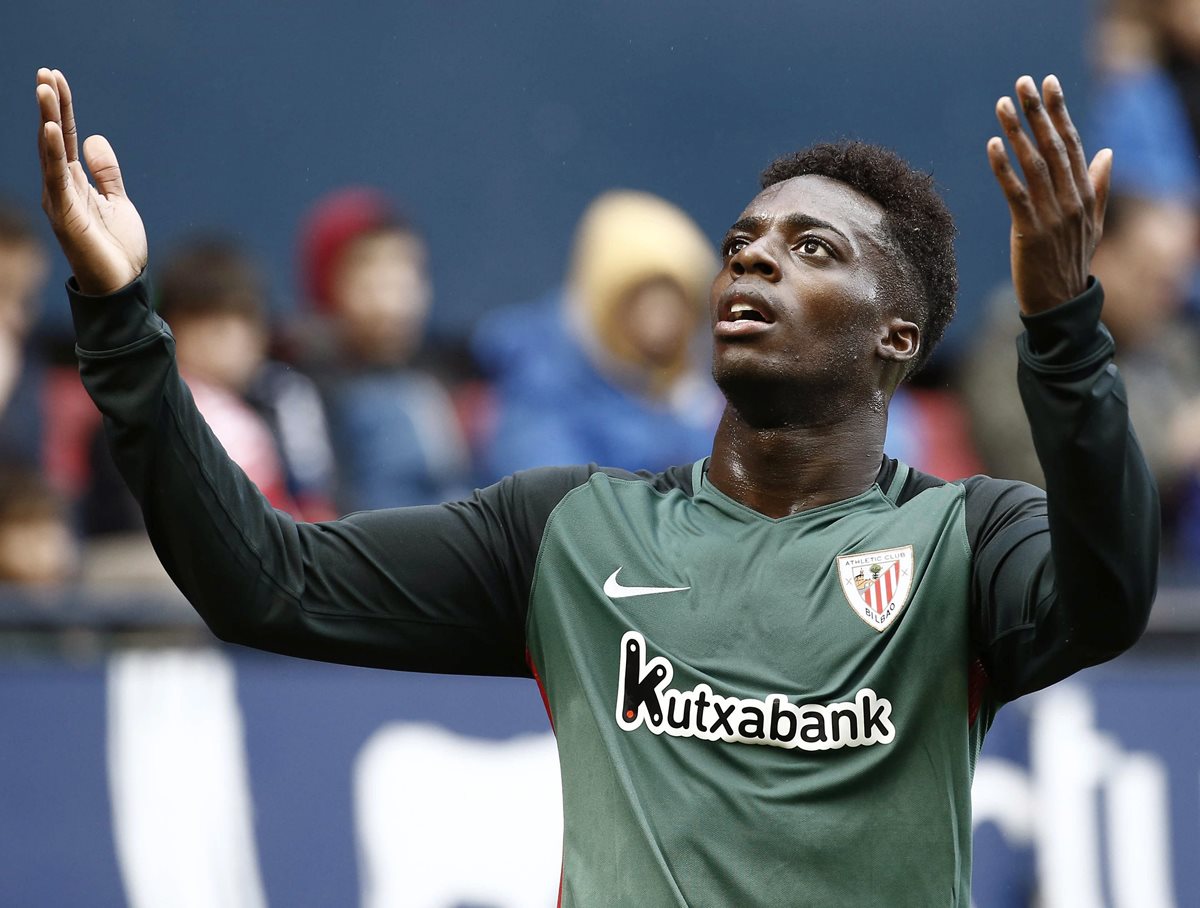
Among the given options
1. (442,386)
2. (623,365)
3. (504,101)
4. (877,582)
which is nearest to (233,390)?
(442,386)

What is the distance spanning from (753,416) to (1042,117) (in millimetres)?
838

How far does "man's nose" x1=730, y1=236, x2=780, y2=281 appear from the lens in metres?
3.07

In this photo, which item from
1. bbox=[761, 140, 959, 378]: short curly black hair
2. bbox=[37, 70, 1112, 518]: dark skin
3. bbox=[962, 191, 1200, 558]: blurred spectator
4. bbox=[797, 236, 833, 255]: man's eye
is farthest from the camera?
bbox=[962, 191, 1200, 558]: blurred spectator

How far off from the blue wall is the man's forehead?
5.07 m

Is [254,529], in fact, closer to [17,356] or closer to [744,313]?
[744,313]

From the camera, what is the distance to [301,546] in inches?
120

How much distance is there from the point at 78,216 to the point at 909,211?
1481mm

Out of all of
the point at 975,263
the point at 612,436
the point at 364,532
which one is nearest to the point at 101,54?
the point at 612,436

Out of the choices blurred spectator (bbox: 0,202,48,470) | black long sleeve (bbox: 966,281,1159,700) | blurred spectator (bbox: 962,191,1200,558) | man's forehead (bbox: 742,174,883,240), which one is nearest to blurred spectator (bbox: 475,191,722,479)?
blurred spectator (bbox: 962,191,1200,558)

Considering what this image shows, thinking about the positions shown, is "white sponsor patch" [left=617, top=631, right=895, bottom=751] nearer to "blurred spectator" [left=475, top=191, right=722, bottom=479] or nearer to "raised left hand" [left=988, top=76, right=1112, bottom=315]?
"raised left hand" [left=988, top=76, right=1112, bottom=315]

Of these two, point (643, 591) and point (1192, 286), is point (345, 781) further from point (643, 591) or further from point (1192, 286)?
point (1192, 286)

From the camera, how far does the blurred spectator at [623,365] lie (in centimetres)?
652

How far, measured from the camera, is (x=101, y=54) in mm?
8320

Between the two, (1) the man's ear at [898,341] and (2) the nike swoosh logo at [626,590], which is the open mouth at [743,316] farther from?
(2) the nike swoosh logo at [626,590]
